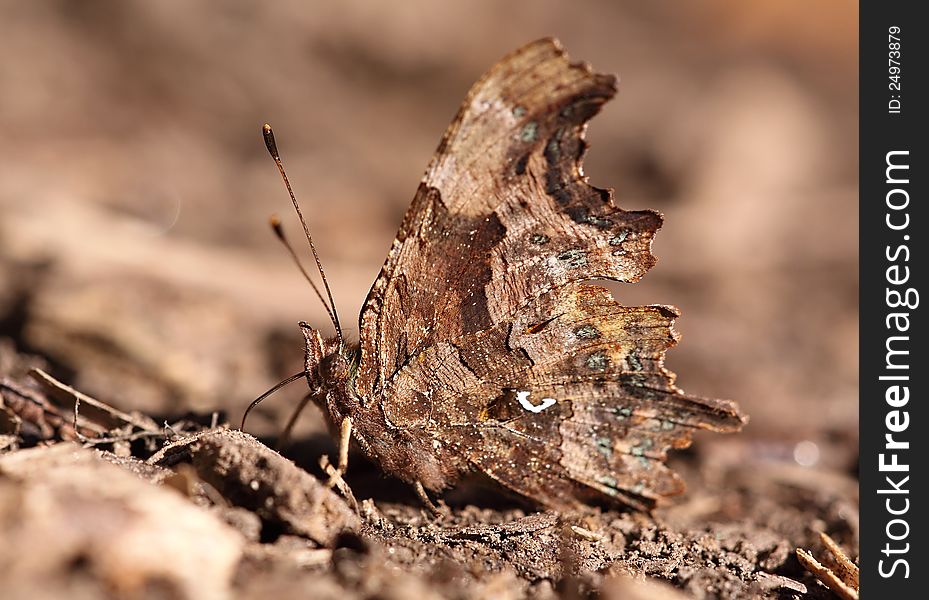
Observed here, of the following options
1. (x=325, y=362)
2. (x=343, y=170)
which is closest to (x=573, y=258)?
(x=325, y=362)

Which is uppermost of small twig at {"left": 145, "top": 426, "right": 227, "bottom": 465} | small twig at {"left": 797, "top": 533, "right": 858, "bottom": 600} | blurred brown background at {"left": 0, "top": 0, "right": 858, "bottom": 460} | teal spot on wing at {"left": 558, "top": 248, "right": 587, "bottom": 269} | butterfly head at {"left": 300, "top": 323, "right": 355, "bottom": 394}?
blurred brown background at {"left": 0, "top": 0, "right": 858, "bottom": 460}

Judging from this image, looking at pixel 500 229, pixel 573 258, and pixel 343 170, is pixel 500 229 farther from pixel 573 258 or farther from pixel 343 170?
pixel 343 170

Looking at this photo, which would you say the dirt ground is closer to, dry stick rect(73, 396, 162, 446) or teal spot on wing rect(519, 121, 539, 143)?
dry stick rect(73, 396, 162, 446)

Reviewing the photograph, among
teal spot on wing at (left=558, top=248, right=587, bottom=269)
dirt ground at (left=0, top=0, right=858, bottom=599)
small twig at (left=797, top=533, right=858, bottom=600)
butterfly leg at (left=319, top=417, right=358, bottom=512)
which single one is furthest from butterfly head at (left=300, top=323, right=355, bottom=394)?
small twig at (left=797, top=533, right=858, bottom=600)

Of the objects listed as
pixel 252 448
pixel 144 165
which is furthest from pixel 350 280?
pixel 252 448
